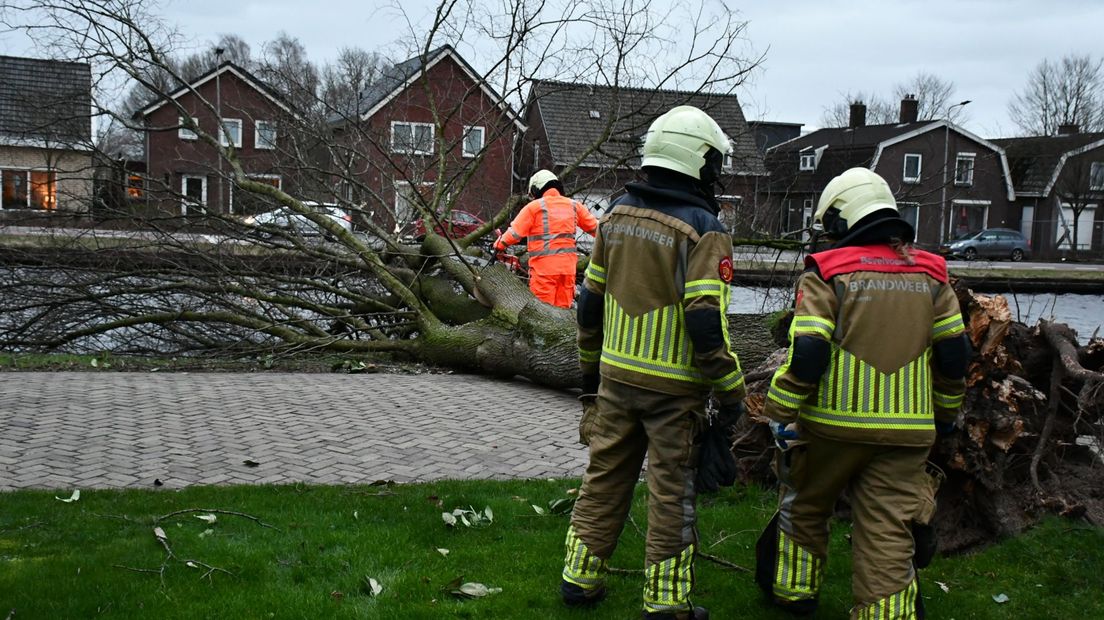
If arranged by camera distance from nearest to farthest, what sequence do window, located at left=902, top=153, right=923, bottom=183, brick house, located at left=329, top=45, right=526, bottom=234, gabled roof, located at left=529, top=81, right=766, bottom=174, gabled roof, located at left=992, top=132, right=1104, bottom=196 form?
1. gabled roof, located at left=529, top=81, right=766, bottom=174
2. brick house, located at left=329, top=45, right=526, bottom=234
3. window, located at left=902, top=153, right=923, bottom=183
4. gabled roof, located at left=992, top=132, right=1104, bottom=196

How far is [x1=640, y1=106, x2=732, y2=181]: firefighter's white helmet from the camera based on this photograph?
148 inches

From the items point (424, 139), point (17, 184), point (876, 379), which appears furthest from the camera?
point (17, 184)

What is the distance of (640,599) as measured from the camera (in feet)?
13.3

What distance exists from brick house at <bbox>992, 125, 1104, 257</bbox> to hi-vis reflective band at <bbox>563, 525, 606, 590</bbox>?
50.8 metres

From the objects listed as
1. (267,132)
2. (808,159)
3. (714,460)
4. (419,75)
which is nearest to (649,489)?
(714,460)

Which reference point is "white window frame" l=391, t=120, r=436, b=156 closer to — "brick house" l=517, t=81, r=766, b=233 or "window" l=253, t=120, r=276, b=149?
"brick house" l=517, t=81, r=766, b=233

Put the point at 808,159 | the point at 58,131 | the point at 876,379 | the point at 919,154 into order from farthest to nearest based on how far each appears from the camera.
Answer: the point at 808,159 < the point at 919,154 < the point at 58,131 < the point at 876,379

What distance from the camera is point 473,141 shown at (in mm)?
13031

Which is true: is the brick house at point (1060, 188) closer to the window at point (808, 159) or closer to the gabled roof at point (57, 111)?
the window at point (808, 159)

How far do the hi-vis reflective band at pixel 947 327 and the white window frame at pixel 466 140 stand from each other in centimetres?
893

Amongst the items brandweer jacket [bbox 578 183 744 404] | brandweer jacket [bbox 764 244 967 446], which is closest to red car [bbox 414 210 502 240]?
brandweer jacket [bbox 578 183 744 404]

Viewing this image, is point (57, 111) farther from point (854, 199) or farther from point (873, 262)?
point (873, 262)

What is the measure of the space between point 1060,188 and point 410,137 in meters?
48.0

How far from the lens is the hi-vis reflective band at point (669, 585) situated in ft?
12.0
